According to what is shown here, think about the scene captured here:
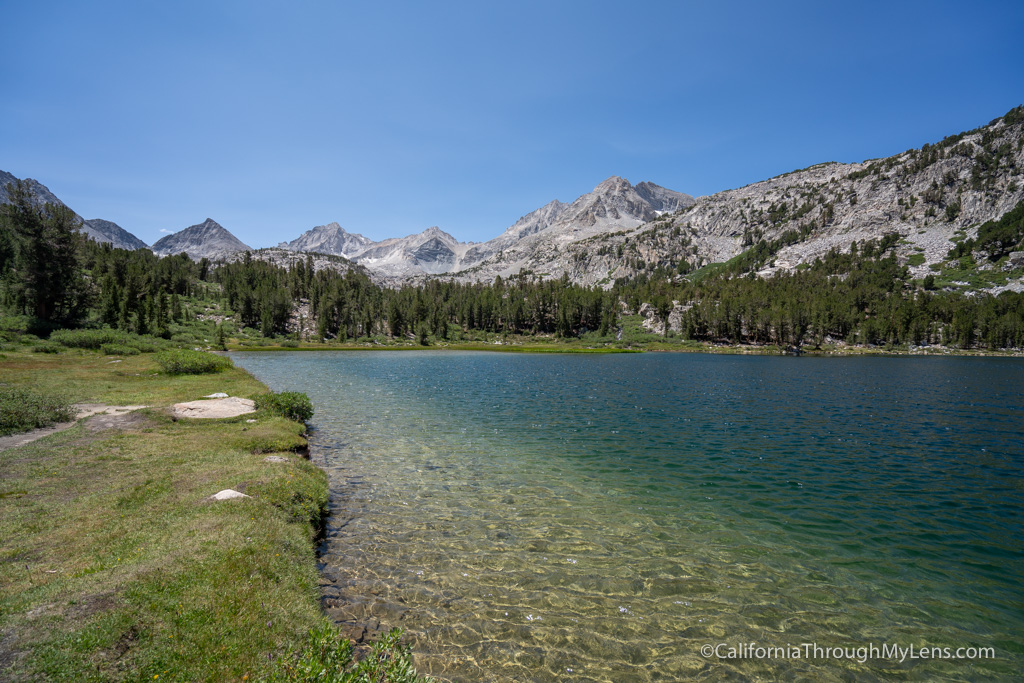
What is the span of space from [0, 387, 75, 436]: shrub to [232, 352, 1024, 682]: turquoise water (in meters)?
14.7

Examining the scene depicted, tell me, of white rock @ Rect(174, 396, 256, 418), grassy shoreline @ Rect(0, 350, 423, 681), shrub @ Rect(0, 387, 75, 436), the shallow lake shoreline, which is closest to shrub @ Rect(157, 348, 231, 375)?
shrub @ Rect(0, 387, 75, 436)

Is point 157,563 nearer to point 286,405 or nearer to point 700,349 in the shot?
point 286,405

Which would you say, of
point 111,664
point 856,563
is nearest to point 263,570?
point 111,664

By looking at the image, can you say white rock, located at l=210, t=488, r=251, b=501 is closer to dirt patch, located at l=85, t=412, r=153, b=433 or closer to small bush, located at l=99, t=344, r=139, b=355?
dirt patch, located at l=85, t=412, r=153, b=433

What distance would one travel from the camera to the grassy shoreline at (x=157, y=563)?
278 inches

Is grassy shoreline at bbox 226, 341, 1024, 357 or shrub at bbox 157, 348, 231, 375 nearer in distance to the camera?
shrub at bbox 157, 348, 231, 375

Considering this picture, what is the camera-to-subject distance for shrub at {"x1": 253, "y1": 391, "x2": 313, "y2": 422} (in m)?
31.0

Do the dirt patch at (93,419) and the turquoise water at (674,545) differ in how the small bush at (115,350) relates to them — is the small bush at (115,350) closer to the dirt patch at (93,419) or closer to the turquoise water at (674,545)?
the dirt patch at (93,419)

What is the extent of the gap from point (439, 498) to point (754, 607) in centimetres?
1268

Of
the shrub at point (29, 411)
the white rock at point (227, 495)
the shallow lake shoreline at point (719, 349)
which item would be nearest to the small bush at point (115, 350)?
the shrub at point (29, 411)

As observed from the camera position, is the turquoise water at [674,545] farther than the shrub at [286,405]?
No

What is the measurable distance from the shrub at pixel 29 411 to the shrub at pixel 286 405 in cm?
1039

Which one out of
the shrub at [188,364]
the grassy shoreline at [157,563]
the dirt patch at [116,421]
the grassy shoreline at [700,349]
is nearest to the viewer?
the grassy shoreline at [157,563]

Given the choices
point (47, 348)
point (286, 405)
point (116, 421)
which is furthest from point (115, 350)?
point (286, 405)
